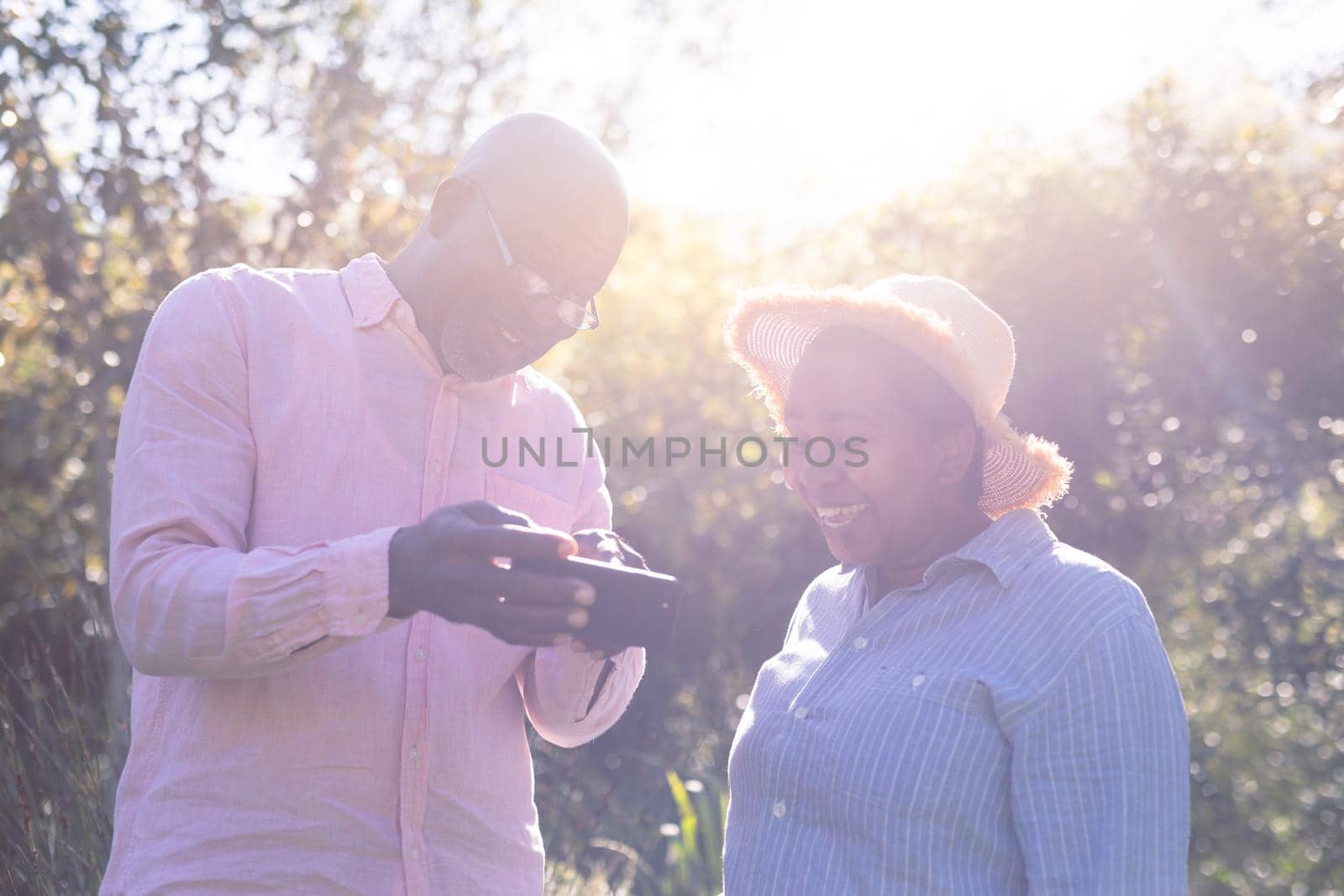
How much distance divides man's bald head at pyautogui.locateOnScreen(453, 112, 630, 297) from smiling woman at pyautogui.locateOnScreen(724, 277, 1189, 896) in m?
0.42

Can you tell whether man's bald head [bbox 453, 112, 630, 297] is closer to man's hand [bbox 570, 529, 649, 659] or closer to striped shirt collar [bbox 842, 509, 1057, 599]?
man's hand [bbox 570, 529, 649, 659]

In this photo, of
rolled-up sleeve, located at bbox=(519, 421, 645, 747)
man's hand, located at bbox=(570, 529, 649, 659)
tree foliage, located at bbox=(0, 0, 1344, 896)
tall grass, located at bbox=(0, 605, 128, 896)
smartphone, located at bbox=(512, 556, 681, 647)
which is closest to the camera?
smartphone, located at bbox=(512, 556, 681, 647)

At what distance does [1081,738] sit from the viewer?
196cm

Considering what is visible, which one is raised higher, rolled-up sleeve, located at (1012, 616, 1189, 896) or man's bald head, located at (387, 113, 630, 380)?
man's bald head, located at (387, 113, 630, 380)

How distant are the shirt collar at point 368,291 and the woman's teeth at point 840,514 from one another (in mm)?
994

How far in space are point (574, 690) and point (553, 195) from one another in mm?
1028

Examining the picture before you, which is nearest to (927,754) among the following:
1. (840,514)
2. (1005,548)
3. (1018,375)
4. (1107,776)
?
(1107,776)

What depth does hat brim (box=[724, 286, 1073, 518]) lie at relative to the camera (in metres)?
2.44

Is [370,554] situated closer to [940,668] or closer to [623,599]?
[623,599]

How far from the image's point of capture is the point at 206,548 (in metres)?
1.97

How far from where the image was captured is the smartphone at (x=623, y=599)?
203 cm

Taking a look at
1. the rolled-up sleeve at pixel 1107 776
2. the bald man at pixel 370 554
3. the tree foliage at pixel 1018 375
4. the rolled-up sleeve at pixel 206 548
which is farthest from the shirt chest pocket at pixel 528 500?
the tree foliage at pixel 1018 375

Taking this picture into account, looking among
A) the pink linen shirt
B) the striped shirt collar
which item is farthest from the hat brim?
the pink linen shirt

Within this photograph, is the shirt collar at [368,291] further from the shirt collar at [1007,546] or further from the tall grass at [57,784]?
the tall grass at [57,784]
